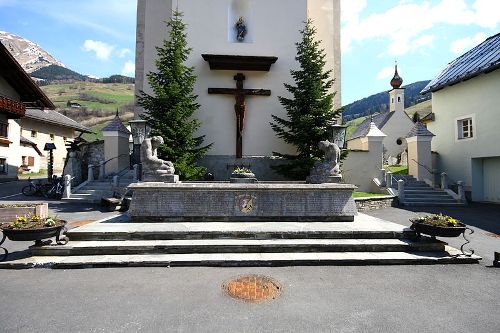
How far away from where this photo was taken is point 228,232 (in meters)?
7.24

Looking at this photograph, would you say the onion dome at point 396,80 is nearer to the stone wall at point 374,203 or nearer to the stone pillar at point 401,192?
the stone pillar at point 401,192

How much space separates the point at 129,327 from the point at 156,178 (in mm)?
5820

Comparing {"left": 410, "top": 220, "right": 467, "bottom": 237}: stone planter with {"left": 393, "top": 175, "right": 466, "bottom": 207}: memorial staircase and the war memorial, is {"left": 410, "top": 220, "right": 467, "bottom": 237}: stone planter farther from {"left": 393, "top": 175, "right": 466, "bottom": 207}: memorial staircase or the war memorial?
{"left": 393, "top": 175, "right": 466, "bottom": 207}: memorial staircase

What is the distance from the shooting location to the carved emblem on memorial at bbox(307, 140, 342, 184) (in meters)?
→ 9.70

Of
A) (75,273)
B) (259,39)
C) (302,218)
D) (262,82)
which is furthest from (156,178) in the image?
(259,39)

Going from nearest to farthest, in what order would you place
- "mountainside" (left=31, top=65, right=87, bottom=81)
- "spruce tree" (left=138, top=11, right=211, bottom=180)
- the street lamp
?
the street lamp
"spruce tree" (left=138, top=11, right=211, bottom=180)
"mountainside" (left=31, top=65, right=87, bottom=81)

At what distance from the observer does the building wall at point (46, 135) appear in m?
31.5

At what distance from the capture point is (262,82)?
15.7 m

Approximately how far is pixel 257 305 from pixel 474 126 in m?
20.2

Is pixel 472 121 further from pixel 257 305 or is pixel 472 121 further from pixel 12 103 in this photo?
pixel 12 103

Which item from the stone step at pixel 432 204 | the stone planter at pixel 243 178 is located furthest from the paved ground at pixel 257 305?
the stone step at pixel 432 204

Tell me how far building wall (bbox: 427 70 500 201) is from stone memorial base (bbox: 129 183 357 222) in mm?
14114

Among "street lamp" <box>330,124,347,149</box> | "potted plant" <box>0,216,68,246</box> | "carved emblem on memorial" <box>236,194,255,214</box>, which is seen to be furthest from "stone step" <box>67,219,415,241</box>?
"street lamp" <box>330,124,347,149</box>

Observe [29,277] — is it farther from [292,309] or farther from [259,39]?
[259,39]
